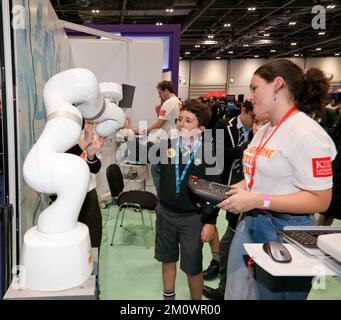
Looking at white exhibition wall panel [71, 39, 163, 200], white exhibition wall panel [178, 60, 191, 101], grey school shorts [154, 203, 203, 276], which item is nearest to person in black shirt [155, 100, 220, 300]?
grey school shorts [154, 203, 203, 276]

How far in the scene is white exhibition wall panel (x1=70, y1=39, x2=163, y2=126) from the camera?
423 cm

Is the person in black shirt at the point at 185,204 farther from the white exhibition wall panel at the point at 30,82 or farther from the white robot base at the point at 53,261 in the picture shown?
the white robot base at the point at 53,261

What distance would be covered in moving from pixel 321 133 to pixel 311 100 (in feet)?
0.65

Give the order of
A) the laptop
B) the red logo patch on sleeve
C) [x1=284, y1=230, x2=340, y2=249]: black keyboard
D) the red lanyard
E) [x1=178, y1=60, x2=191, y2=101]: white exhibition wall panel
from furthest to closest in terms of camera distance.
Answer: [x1=178, y1=60, x2=191, y2=101]: white exhibition wall panel → the red lanyard → the red logo patch on sleeve → [x1=284, y1=230, x2=340, y2=249]: black keyboard → the laptop

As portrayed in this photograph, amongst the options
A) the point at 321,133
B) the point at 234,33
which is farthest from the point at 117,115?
the point at 234,33

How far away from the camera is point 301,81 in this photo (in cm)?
122

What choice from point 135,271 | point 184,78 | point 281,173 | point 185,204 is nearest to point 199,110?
point 185,204

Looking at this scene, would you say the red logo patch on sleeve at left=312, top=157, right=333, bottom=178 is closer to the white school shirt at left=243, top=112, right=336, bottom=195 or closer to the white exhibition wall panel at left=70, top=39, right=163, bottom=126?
the white school shirt at left=243, top=112, right=336, bottom=195

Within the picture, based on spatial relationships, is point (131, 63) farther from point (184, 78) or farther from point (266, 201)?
point (184, 78)

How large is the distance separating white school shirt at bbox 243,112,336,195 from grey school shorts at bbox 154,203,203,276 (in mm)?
652

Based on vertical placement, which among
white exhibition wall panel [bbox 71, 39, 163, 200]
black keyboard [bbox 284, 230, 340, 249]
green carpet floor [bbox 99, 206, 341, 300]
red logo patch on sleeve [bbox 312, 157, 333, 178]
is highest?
white exhibition wall panel [bbox 71, 39, 163, 200]

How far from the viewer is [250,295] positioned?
1265 millimetres

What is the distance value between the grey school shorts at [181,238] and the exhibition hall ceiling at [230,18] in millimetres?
4476

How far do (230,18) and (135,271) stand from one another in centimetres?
845
